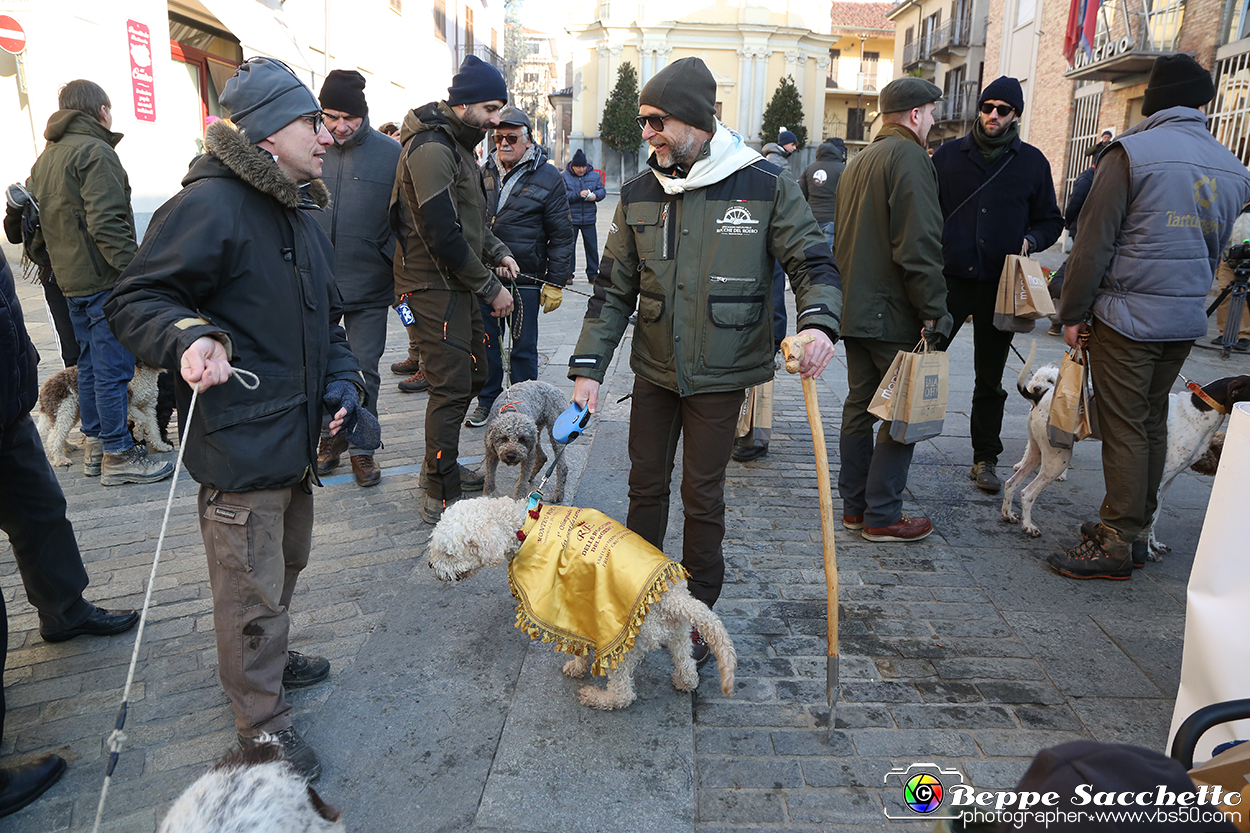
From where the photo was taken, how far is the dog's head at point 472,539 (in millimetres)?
2801

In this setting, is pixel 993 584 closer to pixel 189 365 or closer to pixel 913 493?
pixel 913 493

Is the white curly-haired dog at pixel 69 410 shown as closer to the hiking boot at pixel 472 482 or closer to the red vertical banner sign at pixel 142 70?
the hiking boot at pixel 472 482

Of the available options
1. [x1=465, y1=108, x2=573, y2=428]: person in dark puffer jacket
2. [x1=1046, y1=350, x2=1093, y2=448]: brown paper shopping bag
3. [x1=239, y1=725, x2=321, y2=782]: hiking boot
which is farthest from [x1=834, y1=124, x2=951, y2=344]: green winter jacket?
→ [x1=239, y1=725, x2=321, y2=782]: hiking boot

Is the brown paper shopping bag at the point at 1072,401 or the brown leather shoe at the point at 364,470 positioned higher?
the brown paper shopping bag at the point at 1072,401

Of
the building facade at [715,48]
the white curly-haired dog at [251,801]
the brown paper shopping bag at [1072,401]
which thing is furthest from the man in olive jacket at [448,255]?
the building facade at [715,48]

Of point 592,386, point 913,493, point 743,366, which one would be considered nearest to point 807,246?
point 743,366

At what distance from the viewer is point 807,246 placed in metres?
2.97

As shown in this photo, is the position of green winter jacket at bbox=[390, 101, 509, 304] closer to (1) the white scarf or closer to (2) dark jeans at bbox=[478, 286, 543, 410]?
(2) dark jeans at bbox=[478, 286, 543, 410]

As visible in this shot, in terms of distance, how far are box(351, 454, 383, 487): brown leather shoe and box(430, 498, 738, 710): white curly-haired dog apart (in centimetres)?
243

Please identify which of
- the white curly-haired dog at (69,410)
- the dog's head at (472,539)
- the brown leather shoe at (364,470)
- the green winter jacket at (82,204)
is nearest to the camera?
the dog's head at (472,539)

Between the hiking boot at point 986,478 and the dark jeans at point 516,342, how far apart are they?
11.1 feet

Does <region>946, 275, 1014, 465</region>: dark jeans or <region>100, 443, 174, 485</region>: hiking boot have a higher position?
<region>946, 275, 1014, 465</region>: dark jeans

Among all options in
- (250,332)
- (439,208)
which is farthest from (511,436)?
(250,332)

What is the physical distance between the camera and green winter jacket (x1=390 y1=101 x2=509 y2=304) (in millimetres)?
4246
